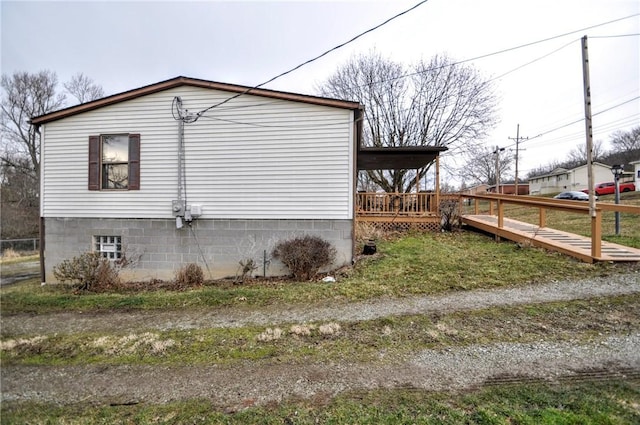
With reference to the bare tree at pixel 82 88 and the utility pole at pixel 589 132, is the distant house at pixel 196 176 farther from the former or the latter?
the bare tree at pixel 82 88

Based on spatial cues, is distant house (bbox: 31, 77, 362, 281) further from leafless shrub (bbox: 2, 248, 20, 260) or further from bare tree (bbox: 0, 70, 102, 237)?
bare tree (bbox: 0, 70, 102, 237)

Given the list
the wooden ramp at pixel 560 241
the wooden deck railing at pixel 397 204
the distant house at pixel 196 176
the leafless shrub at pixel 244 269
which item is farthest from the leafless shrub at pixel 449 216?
the leafless shrub at pixel 244 269

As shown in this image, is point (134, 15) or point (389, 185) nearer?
point (134, 15)

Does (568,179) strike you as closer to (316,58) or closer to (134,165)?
(316,58)

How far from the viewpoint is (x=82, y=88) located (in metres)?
18.9

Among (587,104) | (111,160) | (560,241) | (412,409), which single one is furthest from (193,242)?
(587,104)

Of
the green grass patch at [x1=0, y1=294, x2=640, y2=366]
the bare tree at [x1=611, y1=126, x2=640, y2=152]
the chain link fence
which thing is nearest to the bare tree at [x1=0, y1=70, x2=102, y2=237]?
the chain link fence

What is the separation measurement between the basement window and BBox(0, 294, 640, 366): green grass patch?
3516 millimetres

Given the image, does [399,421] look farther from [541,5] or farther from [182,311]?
[541,5]

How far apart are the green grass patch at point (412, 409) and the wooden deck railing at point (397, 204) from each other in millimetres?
8883

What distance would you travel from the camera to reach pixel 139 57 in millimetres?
7000

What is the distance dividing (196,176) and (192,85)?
7.69 ft

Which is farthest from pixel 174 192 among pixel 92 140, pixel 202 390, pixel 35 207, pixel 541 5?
pixel 35 207

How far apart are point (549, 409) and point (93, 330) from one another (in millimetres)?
5516
